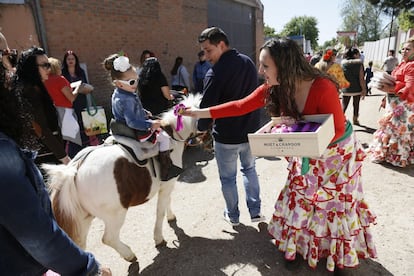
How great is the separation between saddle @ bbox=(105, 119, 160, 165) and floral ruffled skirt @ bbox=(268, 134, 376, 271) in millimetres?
1289

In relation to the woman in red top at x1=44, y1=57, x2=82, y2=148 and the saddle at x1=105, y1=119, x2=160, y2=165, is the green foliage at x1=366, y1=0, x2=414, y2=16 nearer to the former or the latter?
the woman in red top at x1=44, y1=57, x2=82, y2=148

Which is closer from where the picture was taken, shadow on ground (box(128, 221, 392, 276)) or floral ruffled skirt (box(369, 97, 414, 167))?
shadow on ground (box(128, 221, 392, 276))

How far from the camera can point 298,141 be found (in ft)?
6.29

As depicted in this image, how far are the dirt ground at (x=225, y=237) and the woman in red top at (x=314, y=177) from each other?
1.01 ft

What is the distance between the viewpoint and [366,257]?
2613 mm

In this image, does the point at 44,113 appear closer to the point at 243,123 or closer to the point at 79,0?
the point at 243,123

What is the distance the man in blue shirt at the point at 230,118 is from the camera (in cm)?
296

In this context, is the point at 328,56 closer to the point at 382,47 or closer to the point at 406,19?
the point at 406,19

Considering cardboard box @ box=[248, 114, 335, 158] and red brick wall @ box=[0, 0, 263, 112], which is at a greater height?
red brick wall @ box=[0, 0, 263, 112]

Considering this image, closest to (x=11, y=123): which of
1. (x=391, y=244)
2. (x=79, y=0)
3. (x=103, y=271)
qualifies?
(x=103, y=271)

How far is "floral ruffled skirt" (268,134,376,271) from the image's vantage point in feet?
7.89

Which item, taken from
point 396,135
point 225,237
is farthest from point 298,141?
point 396,135

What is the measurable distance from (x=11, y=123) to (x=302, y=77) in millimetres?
1841

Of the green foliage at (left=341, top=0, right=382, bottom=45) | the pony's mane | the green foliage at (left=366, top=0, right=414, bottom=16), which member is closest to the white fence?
the green foliage at (left=366, top=0, right=414, bottom=16)
